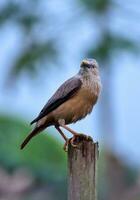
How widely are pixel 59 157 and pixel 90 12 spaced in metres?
2.47

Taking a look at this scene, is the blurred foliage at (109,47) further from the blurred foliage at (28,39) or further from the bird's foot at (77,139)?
the bird's foot at (77,139)

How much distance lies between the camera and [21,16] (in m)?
16.9

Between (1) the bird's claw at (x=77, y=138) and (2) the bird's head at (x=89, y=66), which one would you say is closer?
(1) the bird's claw at (x=77, y=138)

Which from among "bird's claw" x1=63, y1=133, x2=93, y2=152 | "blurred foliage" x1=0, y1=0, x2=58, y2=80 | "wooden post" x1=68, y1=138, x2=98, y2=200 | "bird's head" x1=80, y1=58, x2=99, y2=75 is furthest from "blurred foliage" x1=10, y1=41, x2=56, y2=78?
"wooden post" x1=68, y1=138, x2=98, y2=200

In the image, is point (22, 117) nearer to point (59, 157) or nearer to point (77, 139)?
point (59, 157)

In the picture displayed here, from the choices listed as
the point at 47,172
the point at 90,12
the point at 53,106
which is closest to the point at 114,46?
the point at 90,12

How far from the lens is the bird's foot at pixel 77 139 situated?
6318 mm

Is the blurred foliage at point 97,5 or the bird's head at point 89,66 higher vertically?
the blurred foliage at point 97,5

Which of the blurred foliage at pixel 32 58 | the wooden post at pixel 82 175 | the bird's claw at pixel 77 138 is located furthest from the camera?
the blurred foliage at pixel 32 58

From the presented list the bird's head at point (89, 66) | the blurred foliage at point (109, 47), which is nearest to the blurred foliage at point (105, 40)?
the blurred foliage at point (109, 47)

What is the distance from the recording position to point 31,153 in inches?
677

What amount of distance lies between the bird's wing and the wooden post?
722mm

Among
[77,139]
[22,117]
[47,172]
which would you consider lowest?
[77,139]

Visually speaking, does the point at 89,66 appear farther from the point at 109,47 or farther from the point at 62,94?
the point at 109,47
